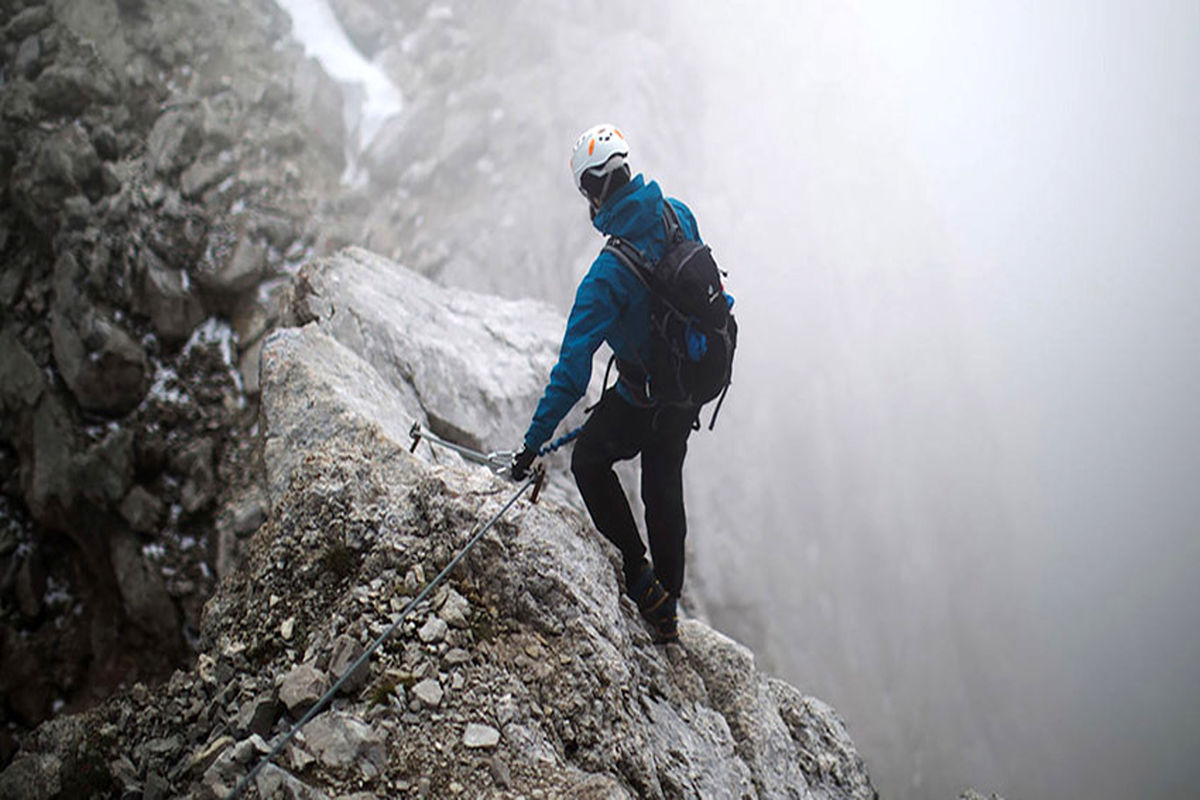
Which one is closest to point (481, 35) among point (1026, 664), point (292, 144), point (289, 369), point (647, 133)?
point (647, 133)

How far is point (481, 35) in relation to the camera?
1961cm

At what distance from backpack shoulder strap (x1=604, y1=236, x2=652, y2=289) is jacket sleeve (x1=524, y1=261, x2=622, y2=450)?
4.1 inches

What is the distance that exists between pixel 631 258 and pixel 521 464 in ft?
4.75

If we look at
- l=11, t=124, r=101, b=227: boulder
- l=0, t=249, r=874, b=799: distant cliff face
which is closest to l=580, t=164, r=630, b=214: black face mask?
l=0, t=249, r=874, b=799: distant cliff face

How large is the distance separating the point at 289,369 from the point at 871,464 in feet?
65.5

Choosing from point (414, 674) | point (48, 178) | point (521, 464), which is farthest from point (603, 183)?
point (48, 178)

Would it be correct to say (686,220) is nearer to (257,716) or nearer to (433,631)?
(433,631)

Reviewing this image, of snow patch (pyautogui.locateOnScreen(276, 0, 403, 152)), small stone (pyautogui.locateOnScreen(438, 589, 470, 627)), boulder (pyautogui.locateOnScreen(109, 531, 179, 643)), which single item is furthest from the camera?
snow patch (pyautogui.locateOnScreen(276, 0, 403, 152))

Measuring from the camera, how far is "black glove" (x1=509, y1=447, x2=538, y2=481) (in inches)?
166

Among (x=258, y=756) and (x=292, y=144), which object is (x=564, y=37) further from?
(x=258, y=756)

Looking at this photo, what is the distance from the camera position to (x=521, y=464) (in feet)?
13.9

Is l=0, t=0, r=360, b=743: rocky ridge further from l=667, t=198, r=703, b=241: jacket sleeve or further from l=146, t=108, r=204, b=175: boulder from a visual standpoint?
l=667, t=198, r=703, b=241: jacket sleeve

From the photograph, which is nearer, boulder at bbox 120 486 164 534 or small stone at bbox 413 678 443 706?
small stone at bbox 413 678 443 706

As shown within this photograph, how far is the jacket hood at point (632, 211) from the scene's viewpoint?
162 inches
